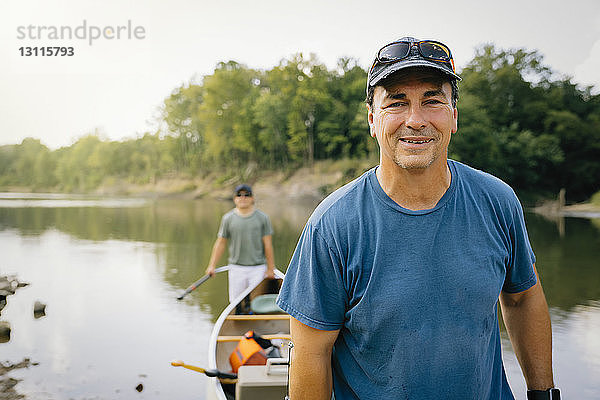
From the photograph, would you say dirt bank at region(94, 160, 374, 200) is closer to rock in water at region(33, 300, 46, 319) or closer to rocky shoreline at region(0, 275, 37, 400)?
rock in water at region(33, 300, 46, 319)

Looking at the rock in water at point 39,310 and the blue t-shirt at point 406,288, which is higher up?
the blue t-shirt at point 406,288

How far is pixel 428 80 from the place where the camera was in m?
1.44

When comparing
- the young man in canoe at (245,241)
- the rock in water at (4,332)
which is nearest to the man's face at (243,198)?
the young man in canoe at (245,241)

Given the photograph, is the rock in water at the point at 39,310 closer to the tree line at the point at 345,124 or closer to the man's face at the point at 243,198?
the man's face at the point at 243,198

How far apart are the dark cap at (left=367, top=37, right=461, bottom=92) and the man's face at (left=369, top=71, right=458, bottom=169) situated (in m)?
0.03

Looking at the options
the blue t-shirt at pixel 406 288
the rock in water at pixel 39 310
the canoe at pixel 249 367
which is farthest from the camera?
the rock in water at pixel 39 310

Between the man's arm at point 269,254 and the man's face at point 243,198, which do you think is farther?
the man's arm at point 269,254

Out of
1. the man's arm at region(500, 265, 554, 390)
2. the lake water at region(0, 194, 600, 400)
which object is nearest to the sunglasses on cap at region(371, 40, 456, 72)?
the man's arm at region(500, 265, 554, 390)

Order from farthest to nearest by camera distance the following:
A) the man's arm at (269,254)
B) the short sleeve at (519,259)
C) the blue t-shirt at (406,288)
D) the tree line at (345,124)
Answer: the tree line at (345,124)
the man's arm at (269,254)
the short sleeve at (519,259)
the blue t-shirt at (406,288)

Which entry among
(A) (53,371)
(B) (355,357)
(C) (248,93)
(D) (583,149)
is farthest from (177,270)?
(C) (248,93)

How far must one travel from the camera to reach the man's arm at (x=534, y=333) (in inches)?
63.4

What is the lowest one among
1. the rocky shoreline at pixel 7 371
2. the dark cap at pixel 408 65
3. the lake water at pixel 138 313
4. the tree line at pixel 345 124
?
the lake water at pixel 138 313

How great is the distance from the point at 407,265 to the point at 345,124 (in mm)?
50082

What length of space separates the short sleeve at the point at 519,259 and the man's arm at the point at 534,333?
47mm
